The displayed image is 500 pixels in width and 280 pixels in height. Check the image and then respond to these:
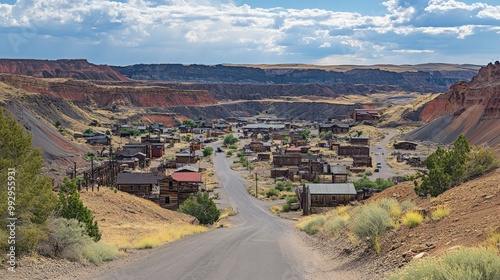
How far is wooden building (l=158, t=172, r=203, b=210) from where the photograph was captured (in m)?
50.1

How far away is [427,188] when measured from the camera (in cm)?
2469

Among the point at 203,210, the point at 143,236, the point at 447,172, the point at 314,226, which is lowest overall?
the point at 203,210

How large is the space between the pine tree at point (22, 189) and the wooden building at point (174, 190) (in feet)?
108

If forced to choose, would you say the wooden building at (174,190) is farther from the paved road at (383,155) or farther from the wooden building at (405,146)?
the wooden building at (405,146)

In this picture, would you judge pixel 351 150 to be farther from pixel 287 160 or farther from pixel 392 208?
pixel 392 208

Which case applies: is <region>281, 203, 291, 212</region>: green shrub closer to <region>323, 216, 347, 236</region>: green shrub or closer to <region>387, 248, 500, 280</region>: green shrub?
<region>323, 216, 347, 236</region>: green shrub

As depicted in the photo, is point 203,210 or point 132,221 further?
point 203,210

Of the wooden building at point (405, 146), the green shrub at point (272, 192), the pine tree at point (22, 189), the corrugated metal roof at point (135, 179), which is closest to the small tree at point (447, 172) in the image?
the pine tree at point (22, 189)

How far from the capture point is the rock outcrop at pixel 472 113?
94062mm

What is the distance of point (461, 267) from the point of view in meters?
8.88

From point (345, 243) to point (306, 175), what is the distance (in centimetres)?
5236

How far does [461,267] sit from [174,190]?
43.1 metres

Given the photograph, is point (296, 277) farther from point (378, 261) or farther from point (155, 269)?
point (155, 269)

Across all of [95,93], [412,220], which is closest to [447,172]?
[412,220]
